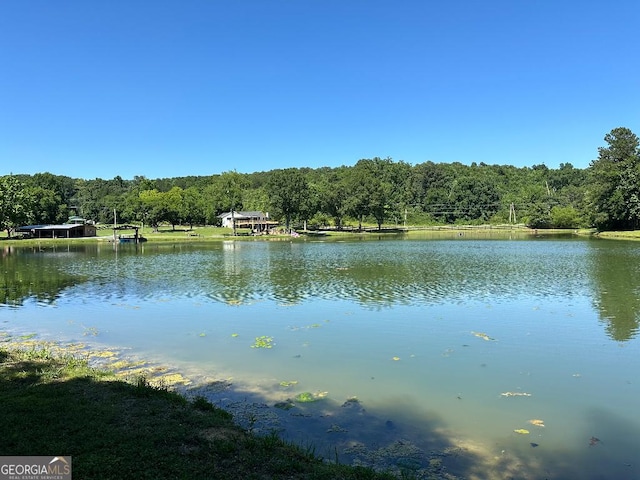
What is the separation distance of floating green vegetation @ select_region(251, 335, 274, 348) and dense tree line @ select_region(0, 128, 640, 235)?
77.2 meters

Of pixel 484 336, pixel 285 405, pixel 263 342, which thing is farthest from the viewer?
pixel 484 336

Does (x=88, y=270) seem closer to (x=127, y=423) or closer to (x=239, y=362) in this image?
(x=239, y=362)

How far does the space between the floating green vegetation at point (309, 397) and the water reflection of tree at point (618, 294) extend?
10764 mm

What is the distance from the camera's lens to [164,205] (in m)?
108

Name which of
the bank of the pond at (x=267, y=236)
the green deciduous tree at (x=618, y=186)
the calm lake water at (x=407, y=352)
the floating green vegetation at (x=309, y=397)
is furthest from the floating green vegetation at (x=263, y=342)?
the green deciduous tree at (x=618, y=186)

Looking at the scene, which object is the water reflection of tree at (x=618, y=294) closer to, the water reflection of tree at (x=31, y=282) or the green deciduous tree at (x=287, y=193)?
the water reflection of tree at (x=31, y=282)

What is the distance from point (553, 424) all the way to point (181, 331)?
1271 cm

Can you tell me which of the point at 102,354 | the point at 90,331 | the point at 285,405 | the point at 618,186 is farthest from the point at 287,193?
the point at 285,405

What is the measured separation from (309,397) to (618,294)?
19.7 meters

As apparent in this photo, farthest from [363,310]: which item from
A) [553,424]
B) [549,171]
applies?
[549,171]

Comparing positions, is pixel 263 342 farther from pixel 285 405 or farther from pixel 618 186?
pixel 618 186
